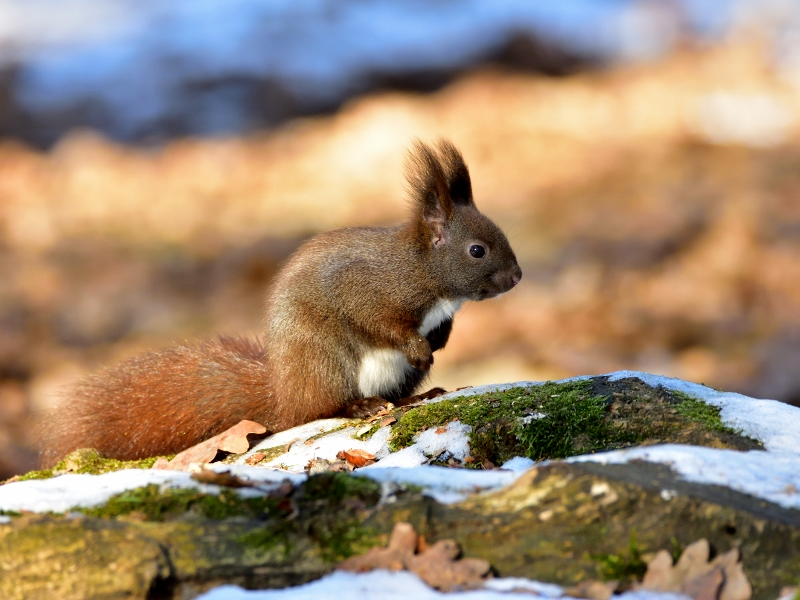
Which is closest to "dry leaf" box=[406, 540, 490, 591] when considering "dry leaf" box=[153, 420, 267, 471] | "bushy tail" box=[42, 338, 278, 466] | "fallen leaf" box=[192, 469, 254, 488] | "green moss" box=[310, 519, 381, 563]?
"green moss" box=[310, 519, 381, 563]

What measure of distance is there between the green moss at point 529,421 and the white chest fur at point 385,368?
64 centimetres

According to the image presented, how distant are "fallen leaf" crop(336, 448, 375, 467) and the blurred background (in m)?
1.89

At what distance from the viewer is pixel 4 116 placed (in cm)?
1299

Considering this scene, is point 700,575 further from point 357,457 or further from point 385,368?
point 385,368

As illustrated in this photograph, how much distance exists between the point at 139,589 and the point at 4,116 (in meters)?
12.4

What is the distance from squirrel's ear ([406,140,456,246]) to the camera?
14.8ft

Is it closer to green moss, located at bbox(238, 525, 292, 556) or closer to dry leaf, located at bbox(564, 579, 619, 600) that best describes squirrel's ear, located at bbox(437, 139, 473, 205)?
green moss, located at bbox(238, 525, 292, 556)

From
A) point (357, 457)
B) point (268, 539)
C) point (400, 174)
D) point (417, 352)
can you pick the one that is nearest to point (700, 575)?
point (268, 539)

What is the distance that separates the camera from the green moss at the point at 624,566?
2.14 meters

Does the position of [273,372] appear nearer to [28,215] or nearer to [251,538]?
[251,538]

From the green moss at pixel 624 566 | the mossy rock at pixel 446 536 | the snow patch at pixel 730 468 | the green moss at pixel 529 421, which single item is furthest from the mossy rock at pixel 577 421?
the green moss at pixel 624 566

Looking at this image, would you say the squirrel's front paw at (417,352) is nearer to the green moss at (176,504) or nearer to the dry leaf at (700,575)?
the green moss at (176,504)

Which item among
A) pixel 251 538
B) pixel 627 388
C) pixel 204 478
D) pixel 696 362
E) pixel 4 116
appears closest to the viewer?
pixel 251 538

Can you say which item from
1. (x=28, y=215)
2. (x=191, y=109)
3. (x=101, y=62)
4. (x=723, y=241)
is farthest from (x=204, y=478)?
(x=101, y=62)
